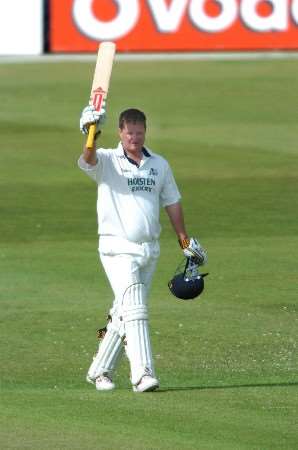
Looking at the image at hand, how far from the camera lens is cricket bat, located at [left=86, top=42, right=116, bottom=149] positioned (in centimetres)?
1006

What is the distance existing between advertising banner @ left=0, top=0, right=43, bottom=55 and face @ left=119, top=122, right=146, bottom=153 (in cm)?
2482

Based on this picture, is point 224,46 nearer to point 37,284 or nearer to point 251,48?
point 251,48

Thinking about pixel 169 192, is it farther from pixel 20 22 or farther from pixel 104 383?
pixel 20 22

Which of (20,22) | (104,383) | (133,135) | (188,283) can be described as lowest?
(104,383)

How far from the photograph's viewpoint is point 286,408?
31.4 feet

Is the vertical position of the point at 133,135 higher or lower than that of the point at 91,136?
higher

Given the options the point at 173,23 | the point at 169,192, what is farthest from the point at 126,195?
the point at 173,23

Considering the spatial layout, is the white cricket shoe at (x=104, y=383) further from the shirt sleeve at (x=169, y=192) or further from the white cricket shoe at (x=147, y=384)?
the shirt sleeve at (x=169, y=192)

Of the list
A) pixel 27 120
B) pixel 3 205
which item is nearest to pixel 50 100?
pixel 27 120

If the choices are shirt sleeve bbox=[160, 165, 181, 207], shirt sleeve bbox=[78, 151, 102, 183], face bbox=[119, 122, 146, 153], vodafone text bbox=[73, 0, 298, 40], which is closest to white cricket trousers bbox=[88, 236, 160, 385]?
shirt sleeve bbox=[160, 165, 181, 207]

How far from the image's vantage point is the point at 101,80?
10438 millimetres

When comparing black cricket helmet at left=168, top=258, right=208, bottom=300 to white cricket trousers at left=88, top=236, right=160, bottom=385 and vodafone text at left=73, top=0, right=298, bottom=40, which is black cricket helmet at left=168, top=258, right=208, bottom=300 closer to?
white cricket trousers at left=88, top=236, right=160, bottom=385

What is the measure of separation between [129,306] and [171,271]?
5.79m

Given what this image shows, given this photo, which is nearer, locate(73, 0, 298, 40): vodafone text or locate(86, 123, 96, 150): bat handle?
locate(86, 123, 96, 150): bat handle
